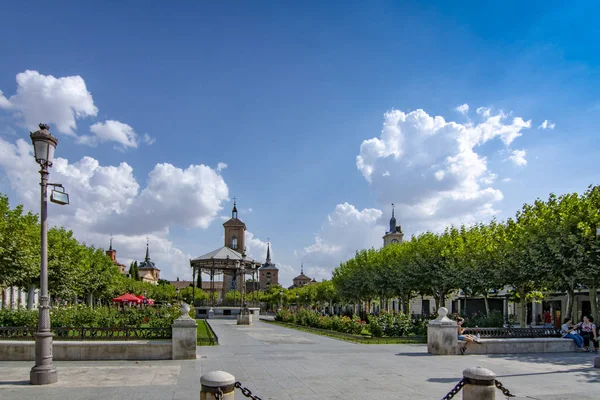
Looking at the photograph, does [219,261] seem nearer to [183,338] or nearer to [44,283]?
[183,338]

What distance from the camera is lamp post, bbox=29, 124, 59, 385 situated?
1098cm

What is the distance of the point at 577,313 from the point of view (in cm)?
4538

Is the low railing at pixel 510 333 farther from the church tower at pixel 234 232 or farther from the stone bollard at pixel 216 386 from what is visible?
the church tower at pixel 234 232

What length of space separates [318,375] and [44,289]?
257 inches

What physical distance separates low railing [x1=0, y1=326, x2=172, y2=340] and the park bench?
9.61m

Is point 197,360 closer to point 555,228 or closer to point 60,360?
point 60,360

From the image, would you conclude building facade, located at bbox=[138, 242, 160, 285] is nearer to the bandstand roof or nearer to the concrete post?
the bandstand roof

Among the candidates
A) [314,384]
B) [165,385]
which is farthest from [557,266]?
[165,385]

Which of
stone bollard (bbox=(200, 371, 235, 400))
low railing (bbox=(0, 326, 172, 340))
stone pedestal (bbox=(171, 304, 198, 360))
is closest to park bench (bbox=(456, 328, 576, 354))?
stone pedestal (bbox=(171, 304, 198, 360))

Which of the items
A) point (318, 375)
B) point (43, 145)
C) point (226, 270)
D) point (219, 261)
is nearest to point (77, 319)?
point (43, 145)

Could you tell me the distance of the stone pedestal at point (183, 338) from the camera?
1466cm

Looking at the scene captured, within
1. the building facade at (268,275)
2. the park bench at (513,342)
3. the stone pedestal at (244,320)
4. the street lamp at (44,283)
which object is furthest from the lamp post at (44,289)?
the building facade at (268,275)

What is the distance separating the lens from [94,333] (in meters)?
15.5

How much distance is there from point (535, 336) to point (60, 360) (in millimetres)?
15999
